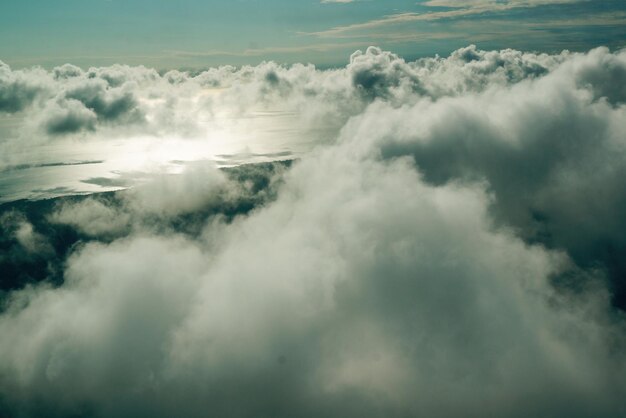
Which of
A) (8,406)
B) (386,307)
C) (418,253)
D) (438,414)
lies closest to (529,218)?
(418,253)

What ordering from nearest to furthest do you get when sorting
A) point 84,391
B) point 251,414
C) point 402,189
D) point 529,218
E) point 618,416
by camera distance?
point 618,416 < point 251,414 < point 84,391 < point 402,189 < point 529,218

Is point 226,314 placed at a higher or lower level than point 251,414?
higher

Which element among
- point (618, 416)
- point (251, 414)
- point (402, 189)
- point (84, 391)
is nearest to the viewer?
point (618, 416)

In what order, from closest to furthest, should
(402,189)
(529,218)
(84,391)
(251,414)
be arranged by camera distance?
(251,414), (84,391), (402,189), (529,218)

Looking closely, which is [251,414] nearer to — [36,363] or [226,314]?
[226,314]

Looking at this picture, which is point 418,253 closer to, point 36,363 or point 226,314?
point 226,314

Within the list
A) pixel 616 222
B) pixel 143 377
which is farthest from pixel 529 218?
pixel 143 377

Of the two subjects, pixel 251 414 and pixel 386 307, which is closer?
pixel 251 414

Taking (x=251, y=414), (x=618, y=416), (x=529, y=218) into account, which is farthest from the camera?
(x=529, y=218)

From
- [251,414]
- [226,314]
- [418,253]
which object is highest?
[418,253]
